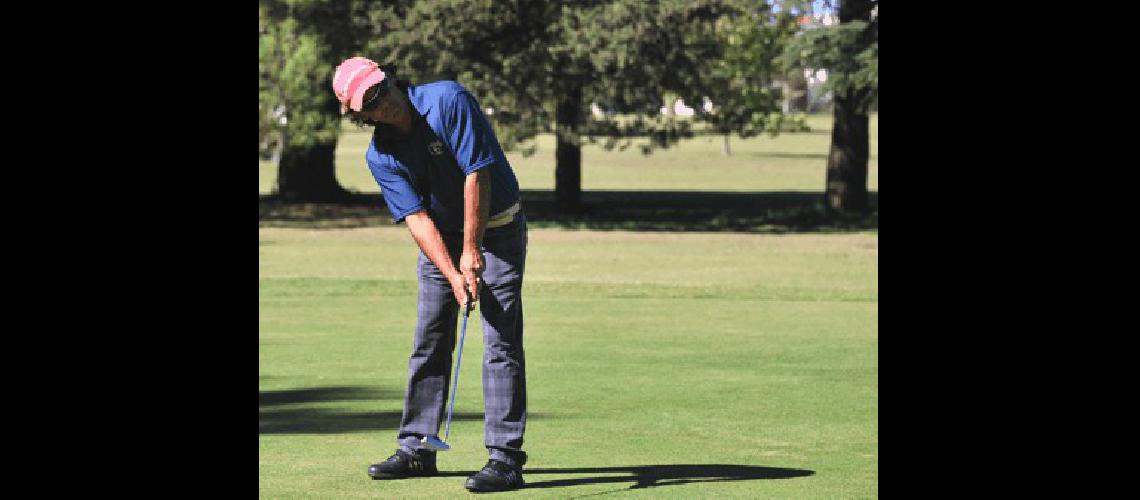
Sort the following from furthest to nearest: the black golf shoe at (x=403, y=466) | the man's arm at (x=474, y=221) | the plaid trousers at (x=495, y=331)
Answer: the black golf shoe at (x=403, y=466)
the plaid trousers at (x=495, y=331)
the man's arm at (x=474, y=221)

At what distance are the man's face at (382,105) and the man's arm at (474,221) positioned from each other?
39cm

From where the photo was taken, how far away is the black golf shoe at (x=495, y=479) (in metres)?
8.06

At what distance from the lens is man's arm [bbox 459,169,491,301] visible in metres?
7.99

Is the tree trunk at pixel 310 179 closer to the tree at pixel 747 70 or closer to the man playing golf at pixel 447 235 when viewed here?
the tree at pixel 747 70

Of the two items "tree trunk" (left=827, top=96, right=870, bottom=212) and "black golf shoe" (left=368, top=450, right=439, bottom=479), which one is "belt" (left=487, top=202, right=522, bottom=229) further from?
"tree trunk" (left=827, top=96, right=870, bottom=212)

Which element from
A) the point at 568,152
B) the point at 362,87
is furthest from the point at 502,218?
the point at 568,152

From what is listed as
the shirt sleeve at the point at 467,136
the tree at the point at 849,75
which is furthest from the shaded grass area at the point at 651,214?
the shirt sleeve at the point at 467,136

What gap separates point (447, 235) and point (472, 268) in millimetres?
363

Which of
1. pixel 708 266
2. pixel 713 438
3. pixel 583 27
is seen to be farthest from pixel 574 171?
pixel 713 438

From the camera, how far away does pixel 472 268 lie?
8.08 metres

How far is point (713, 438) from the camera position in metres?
9.72

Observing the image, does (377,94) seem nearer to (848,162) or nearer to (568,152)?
(568,152)

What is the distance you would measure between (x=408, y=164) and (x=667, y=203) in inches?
1497
